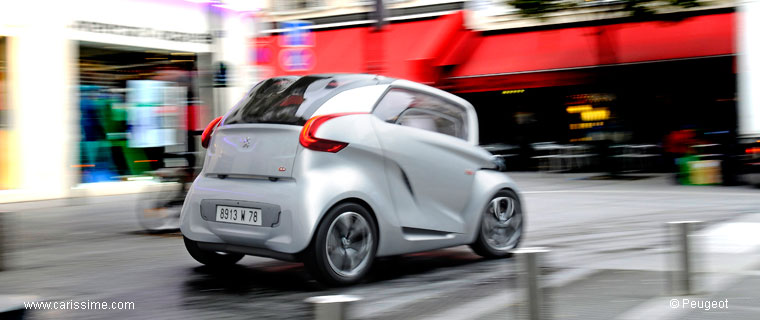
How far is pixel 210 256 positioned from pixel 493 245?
7.45ft

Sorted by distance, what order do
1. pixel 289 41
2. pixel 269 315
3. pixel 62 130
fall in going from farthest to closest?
1. pixel 289 41
2. pixel 62 130
3. pixel 269 315

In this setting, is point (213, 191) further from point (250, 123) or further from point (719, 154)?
point (719, 154)

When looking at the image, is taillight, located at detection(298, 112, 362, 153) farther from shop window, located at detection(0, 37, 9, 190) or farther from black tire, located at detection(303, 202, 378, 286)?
shop window, located at detection(0, 37, 9, 190)

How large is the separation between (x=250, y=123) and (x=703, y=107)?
1689 centimetres

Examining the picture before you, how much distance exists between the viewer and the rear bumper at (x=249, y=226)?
5.34m

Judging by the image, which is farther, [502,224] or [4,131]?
[4,131]

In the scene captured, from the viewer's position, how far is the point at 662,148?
19.6 metres

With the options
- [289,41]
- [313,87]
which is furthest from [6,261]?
[289,41]

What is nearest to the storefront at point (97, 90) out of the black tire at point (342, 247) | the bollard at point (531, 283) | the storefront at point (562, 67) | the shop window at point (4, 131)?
the shop window at point (4, 131)

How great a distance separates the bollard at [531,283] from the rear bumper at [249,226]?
2.20 meters

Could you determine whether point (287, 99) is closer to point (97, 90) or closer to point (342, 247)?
point (342, 247)

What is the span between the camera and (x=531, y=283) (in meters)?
3.33

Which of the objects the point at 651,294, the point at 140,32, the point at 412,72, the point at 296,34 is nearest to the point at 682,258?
the point at 651,294

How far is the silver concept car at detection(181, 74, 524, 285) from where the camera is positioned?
542cm
